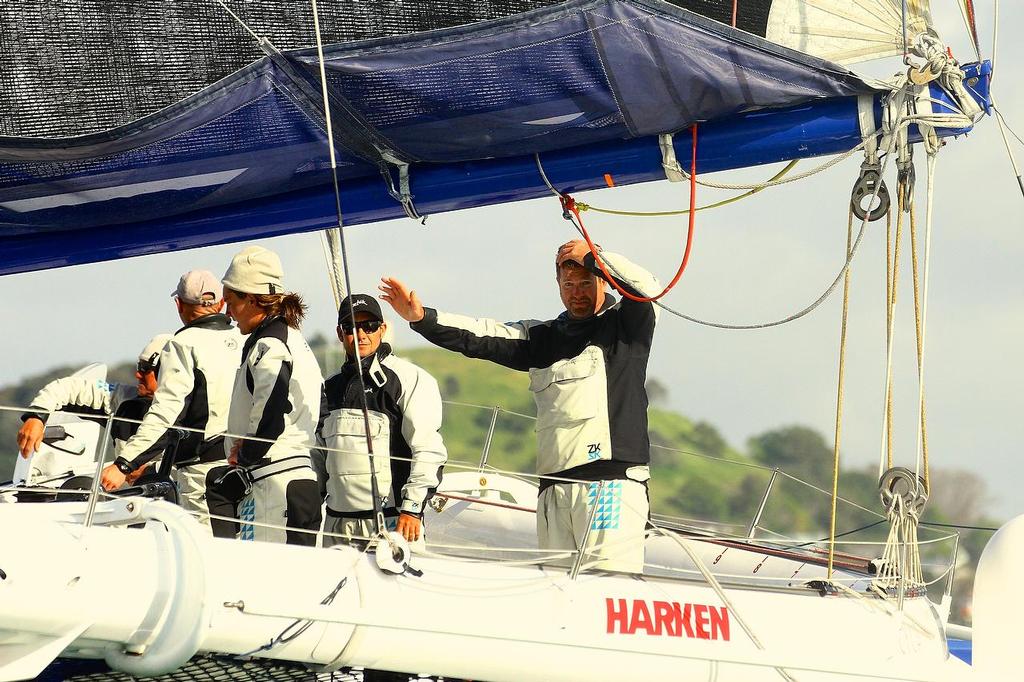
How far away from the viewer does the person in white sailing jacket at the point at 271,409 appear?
3580mm

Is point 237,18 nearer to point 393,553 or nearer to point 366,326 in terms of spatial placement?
point 366,326

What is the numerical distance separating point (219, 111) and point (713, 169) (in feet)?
4.71

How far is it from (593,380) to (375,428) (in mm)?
606

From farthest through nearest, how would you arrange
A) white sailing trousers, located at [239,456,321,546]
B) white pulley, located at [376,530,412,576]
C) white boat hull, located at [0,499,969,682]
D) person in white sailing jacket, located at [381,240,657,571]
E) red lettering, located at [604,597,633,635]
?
person in white sailing jacket, located at [381,240,657,571] → white sailing trousers, located at [239,456,321,546] → red lettering, located at [604,597,633,635] → white pulley, located at [376,530,412,576] → white boat hull, located at [0,499,969,682]

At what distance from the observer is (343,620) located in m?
2.88

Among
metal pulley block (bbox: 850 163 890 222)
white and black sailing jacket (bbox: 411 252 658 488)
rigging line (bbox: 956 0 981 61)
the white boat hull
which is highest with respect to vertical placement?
rigging line (bbox: 956 0 981 61)

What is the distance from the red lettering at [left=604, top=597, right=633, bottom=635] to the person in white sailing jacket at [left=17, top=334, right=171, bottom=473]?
1808 mm

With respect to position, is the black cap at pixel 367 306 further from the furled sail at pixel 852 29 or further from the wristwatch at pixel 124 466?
the furled sail at pixel 852 29

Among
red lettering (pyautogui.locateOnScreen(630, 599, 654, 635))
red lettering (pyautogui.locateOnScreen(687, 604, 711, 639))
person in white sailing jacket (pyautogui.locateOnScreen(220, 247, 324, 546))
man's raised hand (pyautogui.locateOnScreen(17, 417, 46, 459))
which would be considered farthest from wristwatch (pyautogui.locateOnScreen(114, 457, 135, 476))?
red lettering (pyautogui.locateOnScreen(687, 604, 711, 639))

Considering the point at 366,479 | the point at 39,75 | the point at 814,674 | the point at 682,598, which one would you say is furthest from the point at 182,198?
the point at 814,674

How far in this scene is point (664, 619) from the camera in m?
3.38

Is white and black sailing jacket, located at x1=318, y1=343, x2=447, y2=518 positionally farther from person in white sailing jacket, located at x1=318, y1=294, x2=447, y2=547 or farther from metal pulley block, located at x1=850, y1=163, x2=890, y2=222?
metal pulley block, located at x1=850, y1=163, x2=890, y2=222

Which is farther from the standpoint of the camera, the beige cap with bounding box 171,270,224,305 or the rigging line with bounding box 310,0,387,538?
the beige cap with bounding box 171,270,224,305

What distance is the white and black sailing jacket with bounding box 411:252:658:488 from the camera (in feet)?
12.2
